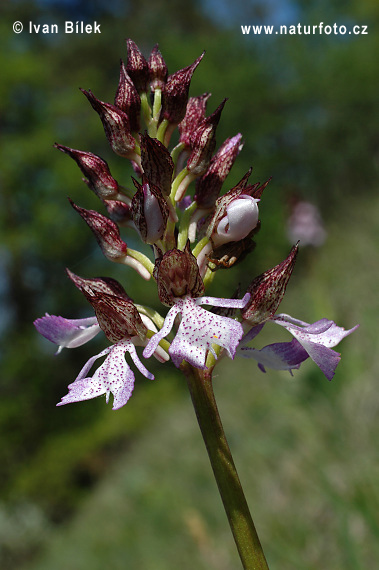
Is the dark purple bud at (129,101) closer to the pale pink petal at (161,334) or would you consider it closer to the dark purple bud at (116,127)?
the dark purple bud at (116,127)

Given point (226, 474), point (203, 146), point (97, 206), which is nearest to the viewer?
point (226, 474)

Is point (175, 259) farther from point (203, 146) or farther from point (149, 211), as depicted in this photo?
point (203, 146)

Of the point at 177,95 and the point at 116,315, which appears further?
the point at 177,95

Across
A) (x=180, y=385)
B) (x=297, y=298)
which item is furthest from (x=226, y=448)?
(x=180, y=385)

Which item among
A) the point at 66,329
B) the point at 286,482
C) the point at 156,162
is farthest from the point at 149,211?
the point at 286,482

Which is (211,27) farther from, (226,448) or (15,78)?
(226,448)

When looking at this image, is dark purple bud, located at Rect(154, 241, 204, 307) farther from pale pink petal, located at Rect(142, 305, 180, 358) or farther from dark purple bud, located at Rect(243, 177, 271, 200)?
dark purple bud, located at Rect(243, 177, 271, 200)

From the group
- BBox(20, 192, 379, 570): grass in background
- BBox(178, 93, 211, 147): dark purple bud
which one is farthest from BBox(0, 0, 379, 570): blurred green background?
BBox(178, 93, 211, 147): dark purple bud

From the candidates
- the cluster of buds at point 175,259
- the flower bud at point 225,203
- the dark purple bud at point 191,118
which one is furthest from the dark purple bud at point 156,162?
A: the dark purple bud at point 191,118

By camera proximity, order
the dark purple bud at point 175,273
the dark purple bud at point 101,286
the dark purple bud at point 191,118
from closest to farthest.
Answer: the dark purple bud at point 175,273 < the dark purple bud at point 101,286 < the dark purple bud at point 191,118
